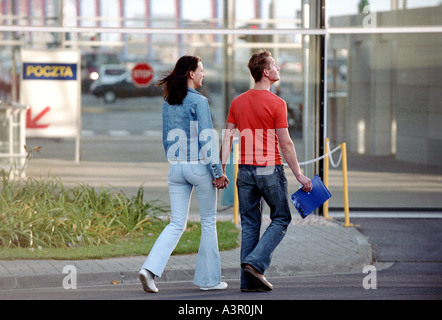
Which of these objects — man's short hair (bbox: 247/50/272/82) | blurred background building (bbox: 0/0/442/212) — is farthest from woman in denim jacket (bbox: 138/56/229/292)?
blurred background building (bbox: 0/0/442/212)

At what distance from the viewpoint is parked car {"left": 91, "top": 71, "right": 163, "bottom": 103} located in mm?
12445

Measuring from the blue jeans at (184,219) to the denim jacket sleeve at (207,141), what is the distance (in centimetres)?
8

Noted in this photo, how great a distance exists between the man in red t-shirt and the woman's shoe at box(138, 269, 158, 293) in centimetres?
75

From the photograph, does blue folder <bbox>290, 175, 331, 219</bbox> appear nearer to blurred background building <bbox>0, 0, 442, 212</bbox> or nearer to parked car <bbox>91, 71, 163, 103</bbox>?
Answer: blurred background building <bbox>0, 0, 442, 212</bbox>

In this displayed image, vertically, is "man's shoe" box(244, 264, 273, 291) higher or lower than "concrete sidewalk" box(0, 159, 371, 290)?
higher

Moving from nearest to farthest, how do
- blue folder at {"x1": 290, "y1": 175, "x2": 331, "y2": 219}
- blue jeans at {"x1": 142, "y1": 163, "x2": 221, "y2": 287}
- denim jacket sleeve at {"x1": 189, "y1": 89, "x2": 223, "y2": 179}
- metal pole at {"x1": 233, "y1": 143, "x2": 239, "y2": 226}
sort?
denim jacket sleeve at {"x1": 189, "y1": 89, "x2": 223, "y2": 179} < blue jeans at {"x1": 142, "y1": 163, "x2": 221, "y2": 287} < blue folder at {"x1": 290, "y1": 175, "x2": 331, "y2": 219} < metal pole at {"x1": 233, "y1": 143, "x2": 239, "y2": 226}

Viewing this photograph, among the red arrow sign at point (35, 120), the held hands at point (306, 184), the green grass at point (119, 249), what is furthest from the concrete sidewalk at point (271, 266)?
the red arrow sign at point (35, 120)

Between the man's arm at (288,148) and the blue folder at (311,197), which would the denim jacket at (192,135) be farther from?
the blue folder at (311,197)

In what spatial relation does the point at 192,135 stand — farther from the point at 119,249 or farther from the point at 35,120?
the point at 35,120

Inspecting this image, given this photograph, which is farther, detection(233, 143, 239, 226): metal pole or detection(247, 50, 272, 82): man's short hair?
detection(233, 143, 239, 226): metal pole

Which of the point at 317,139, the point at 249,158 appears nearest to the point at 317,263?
the point at 249,158

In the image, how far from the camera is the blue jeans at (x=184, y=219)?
6703mm
